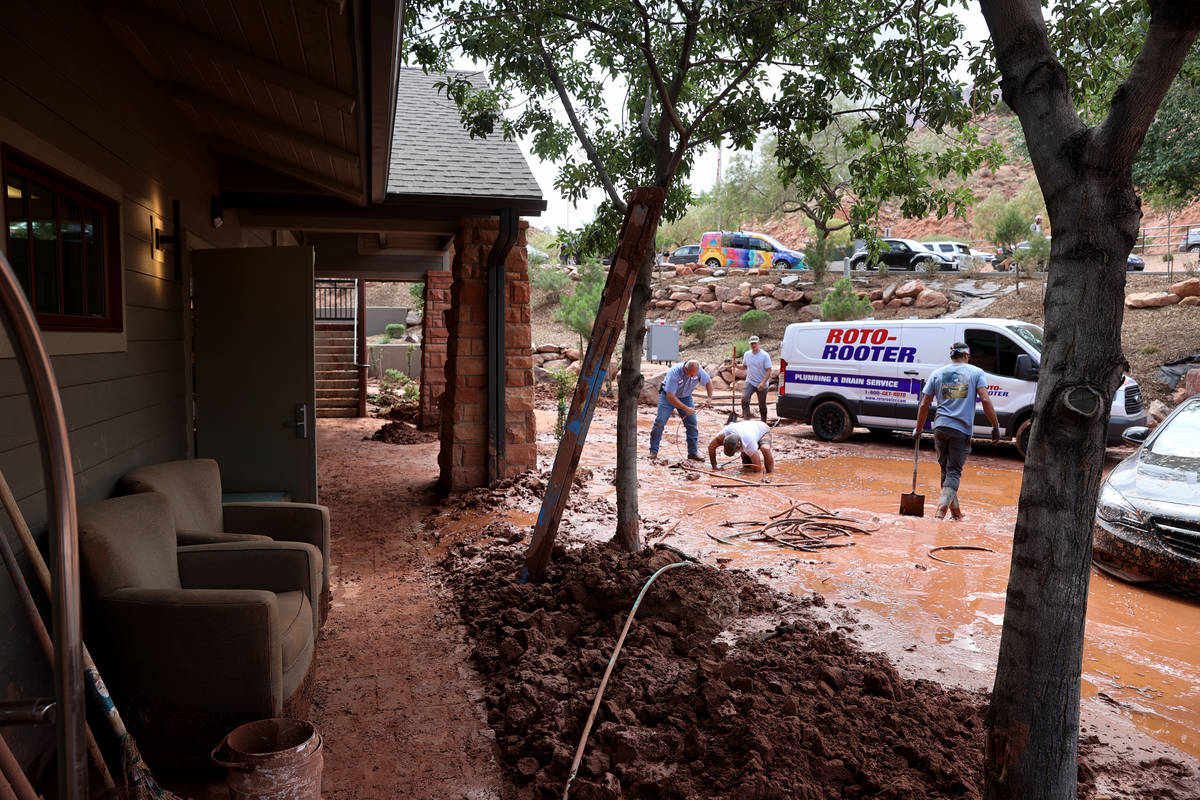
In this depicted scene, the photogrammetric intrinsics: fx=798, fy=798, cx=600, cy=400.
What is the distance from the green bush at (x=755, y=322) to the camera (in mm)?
26359

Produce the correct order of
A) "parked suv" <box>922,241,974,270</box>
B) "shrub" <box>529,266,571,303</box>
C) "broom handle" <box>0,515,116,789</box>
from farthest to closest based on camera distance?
"shrub" <box>529,266,571,303</box> < "parked suv" <box>922,241,974,270</box> < "broom handle" <box>0,515,116,789</box>

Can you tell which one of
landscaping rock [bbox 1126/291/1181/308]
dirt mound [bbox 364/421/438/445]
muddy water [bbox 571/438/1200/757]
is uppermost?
landscaping rock [bbox 1126/291/1181/308]

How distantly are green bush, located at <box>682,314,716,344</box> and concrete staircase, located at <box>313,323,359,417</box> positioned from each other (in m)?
12.2

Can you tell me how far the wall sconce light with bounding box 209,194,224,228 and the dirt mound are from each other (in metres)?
6.30

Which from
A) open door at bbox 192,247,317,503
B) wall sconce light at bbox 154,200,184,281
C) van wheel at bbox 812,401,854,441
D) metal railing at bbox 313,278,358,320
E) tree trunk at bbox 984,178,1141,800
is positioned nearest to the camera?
tree trunk at bbox 984,178,1141,800

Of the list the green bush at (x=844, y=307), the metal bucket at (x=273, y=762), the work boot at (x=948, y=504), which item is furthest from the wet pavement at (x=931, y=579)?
the green bush at (x=844, y=307)

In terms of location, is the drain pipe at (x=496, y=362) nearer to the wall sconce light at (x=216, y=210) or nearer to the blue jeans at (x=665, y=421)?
the wall sconce light at (x=216, y=210)

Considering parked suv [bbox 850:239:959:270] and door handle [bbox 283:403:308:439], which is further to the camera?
parked suv [bbox 850:239:959:270]

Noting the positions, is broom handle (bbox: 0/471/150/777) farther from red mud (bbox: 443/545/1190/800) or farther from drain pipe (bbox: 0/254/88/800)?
red mud (bbox: 443/545/1190/800)

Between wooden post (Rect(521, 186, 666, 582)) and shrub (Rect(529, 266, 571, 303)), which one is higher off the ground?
shrub (Rect(529, 266, 571, 303))

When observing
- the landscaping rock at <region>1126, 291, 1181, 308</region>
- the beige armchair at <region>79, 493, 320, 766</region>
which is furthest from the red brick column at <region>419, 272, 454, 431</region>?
the landscaping rock at <region>1126, 291, 1181, 308</region>

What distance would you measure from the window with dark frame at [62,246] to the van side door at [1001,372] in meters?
10.4

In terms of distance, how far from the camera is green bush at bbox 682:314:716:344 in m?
26.5

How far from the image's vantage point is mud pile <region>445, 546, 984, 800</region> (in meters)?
3.11
